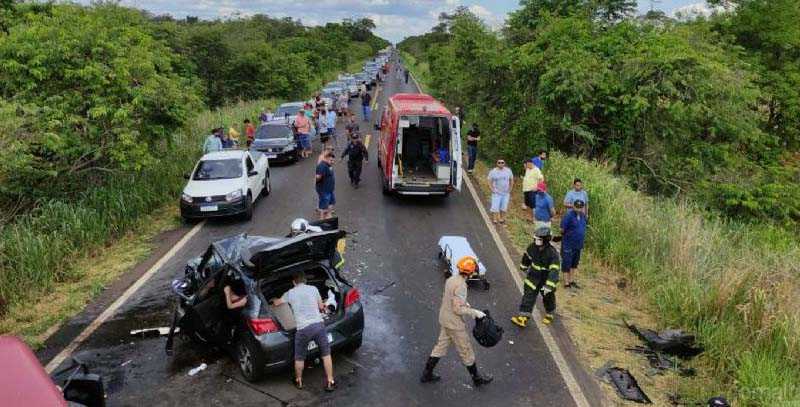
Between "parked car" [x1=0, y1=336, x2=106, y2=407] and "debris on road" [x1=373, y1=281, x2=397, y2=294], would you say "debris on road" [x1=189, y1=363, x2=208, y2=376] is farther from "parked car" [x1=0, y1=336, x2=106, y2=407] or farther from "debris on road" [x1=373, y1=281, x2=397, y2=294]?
"debris on road" [x1=373, y1=281, x2=397, y2=294]

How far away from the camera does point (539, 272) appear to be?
845 cm

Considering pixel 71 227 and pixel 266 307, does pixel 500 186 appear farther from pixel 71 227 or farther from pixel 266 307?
pixel 71 227

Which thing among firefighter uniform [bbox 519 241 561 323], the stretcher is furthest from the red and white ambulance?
firefighter uniform [bbox 519 241 561 323]

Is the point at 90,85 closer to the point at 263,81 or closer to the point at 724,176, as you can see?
the point at 724,176

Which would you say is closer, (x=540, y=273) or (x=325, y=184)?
(x=540, y=273)

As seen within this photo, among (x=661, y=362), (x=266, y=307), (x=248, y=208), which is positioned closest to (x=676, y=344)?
(x=661, y=362)

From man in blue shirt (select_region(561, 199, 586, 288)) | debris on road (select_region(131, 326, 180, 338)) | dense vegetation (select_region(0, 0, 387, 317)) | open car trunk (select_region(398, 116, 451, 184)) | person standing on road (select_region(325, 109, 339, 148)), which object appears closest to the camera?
debris on road (select_region(131, 326, 180, 338))

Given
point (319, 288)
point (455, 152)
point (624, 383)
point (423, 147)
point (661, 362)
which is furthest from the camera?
point (423, 147)

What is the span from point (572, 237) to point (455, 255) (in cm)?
202

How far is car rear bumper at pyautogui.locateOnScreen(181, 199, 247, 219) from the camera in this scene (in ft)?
43.1

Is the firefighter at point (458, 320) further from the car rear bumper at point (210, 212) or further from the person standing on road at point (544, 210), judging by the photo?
the car rear bumper at point (210, 212)

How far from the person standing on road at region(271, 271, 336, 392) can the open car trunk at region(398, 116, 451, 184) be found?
8.65m

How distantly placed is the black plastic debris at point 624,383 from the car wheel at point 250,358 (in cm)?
423

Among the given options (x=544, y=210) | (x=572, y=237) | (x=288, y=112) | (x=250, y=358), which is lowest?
(x=250, y=358)
